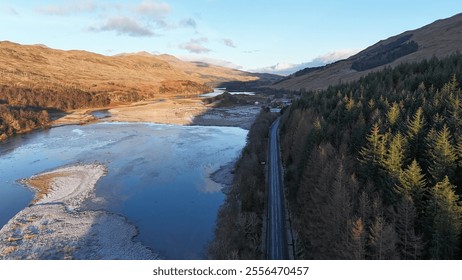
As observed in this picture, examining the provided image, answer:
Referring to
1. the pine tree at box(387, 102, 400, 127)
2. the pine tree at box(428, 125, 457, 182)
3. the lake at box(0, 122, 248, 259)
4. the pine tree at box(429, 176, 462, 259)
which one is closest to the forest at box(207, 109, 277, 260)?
the lake at box(0, 122, 248, 259)

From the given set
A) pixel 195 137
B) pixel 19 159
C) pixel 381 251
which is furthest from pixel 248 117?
pixel 381 251

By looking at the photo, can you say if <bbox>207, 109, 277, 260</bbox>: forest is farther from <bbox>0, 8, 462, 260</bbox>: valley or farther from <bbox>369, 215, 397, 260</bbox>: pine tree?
<bbox>369, 215, 397, 260</bbox>: pine tree

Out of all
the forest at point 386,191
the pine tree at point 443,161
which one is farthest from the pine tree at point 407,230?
the pine tree at point 443,161

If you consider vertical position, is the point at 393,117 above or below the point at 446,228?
above

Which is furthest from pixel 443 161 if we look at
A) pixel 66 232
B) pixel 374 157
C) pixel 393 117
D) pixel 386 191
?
pixel 66 232

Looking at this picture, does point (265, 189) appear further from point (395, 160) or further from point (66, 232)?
point (66, 232)

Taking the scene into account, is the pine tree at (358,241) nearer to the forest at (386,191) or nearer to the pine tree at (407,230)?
the forest at (386,191)

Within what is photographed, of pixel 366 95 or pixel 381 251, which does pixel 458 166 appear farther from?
pixel 366 95
